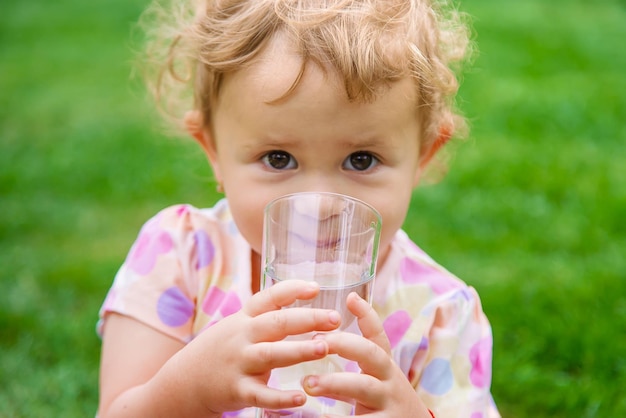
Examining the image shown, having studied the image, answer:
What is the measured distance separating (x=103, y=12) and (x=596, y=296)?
6.42m

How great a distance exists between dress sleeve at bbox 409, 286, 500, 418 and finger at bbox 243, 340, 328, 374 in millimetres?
713

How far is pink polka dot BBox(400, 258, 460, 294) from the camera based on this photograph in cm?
234

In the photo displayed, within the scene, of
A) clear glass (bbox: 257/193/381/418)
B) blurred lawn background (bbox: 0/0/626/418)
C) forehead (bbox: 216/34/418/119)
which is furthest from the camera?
blurred lawn background (bbox: 0/0/626/418)

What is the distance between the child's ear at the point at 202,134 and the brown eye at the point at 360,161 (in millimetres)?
430

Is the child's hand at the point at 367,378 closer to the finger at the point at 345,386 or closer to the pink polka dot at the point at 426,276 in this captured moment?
the finger at the point at 345,386

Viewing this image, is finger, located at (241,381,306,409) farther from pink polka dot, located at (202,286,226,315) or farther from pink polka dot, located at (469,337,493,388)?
pink polka dot, located at (469,337,493,388)

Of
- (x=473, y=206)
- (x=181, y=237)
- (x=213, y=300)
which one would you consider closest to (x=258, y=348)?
(x=213, y=300)

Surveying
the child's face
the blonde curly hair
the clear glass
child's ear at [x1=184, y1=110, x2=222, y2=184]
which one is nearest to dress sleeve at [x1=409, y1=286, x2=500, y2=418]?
the child's face

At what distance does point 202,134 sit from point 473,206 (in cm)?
221

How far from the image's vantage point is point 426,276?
236cm

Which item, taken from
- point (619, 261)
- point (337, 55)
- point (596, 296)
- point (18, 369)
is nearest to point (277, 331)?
point (337, 55)

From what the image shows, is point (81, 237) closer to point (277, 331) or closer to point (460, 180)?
point (460, 180)

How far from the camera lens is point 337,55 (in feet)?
6.21

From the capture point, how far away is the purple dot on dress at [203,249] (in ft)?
7.68
